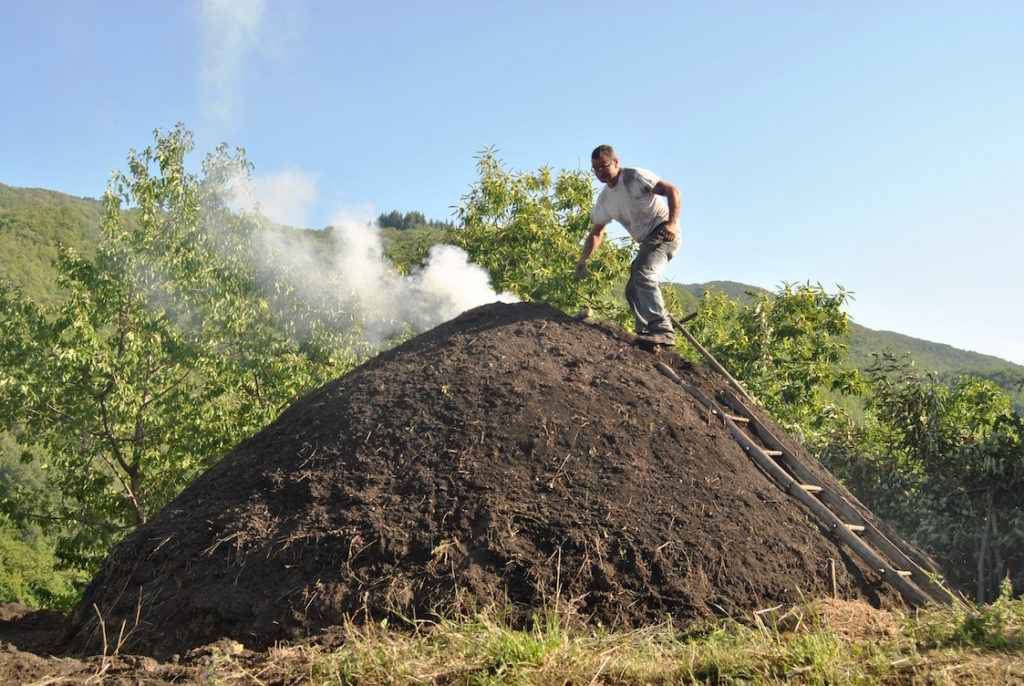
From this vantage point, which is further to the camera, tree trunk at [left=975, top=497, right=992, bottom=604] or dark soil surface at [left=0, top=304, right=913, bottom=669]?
tree trunk at [left=975, top=497, right=992, bottom=604]

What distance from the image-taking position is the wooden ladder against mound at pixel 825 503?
424cm

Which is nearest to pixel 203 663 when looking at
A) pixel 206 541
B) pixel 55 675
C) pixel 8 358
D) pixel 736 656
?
pixel 55 675

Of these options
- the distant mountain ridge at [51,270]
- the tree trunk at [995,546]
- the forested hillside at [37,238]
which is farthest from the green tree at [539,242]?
the forested hillside at [37,238]

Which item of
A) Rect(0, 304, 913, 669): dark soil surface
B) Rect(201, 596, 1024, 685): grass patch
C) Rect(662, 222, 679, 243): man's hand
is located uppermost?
Rect(662, 222, 679, 243): man's hand

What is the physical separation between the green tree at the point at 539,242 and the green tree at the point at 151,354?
16.7 feet

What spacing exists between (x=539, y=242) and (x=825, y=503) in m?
12.3

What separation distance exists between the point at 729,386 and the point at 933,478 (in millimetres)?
4302

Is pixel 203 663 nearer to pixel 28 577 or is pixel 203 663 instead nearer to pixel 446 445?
pixel 446 445

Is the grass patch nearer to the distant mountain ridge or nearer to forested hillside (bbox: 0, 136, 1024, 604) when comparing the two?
forested hillside (bbox: 0, 136, 1024, 604)

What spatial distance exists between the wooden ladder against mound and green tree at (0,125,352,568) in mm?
7156

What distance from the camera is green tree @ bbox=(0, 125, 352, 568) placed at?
34.7 feet

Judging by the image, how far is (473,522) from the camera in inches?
153

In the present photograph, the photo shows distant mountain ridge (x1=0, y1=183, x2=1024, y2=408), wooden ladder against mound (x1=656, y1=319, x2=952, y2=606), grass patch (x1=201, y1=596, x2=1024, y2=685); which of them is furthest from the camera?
distant mountain ridge (x1=0, y1=183, x2=1024, y2=408)

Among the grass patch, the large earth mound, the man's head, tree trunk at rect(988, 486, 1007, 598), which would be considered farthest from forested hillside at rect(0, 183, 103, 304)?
the grass patch
